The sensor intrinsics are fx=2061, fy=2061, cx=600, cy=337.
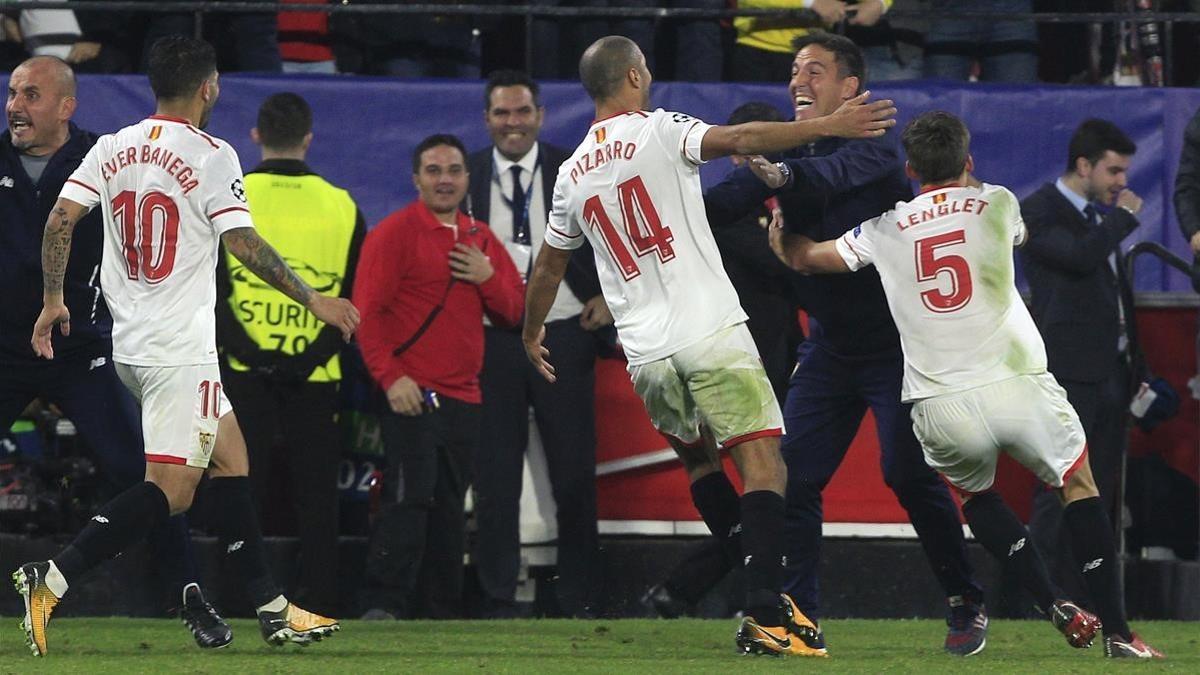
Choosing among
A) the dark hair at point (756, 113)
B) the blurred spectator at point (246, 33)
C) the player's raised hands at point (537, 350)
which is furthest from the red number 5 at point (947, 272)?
the blurred spectator at point (246, 33)

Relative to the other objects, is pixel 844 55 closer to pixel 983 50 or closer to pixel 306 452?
pixel 306 452

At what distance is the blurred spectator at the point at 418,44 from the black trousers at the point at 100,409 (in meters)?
3.70

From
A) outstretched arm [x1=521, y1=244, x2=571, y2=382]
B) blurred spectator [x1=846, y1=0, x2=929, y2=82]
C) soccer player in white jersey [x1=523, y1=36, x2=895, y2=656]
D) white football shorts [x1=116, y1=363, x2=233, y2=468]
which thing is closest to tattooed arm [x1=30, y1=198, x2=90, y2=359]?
white football shorts [x1=116, y1=363, x2=233, y2=468]

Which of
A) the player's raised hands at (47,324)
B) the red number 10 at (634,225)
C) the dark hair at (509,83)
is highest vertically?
the dark hair at (509,83)

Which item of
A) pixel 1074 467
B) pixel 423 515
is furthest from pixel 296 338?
pixel 1074 467

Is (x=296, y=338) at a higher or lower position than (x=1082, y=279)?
lower

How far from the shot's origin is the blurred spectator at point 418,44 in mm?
11805

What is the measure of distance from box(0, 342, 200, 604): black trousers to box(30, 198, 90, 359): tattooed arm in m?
0.83

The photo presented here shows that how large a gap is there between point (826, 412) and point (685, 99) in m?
3.52

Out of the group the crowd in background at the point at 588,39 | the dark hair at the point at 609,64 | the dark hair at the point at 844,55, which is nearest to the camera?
the dark hair at the point at 609,64

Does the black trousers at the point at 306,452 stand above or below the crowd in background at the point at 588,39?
below

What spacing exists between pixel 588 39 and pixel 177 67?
444 centimetres

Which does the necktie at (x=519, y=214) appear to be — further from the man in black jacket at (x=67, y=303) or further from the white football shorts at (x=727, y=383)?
the white football shorts at (x=727, y=383)

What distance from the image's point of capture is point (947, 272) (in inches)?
297
